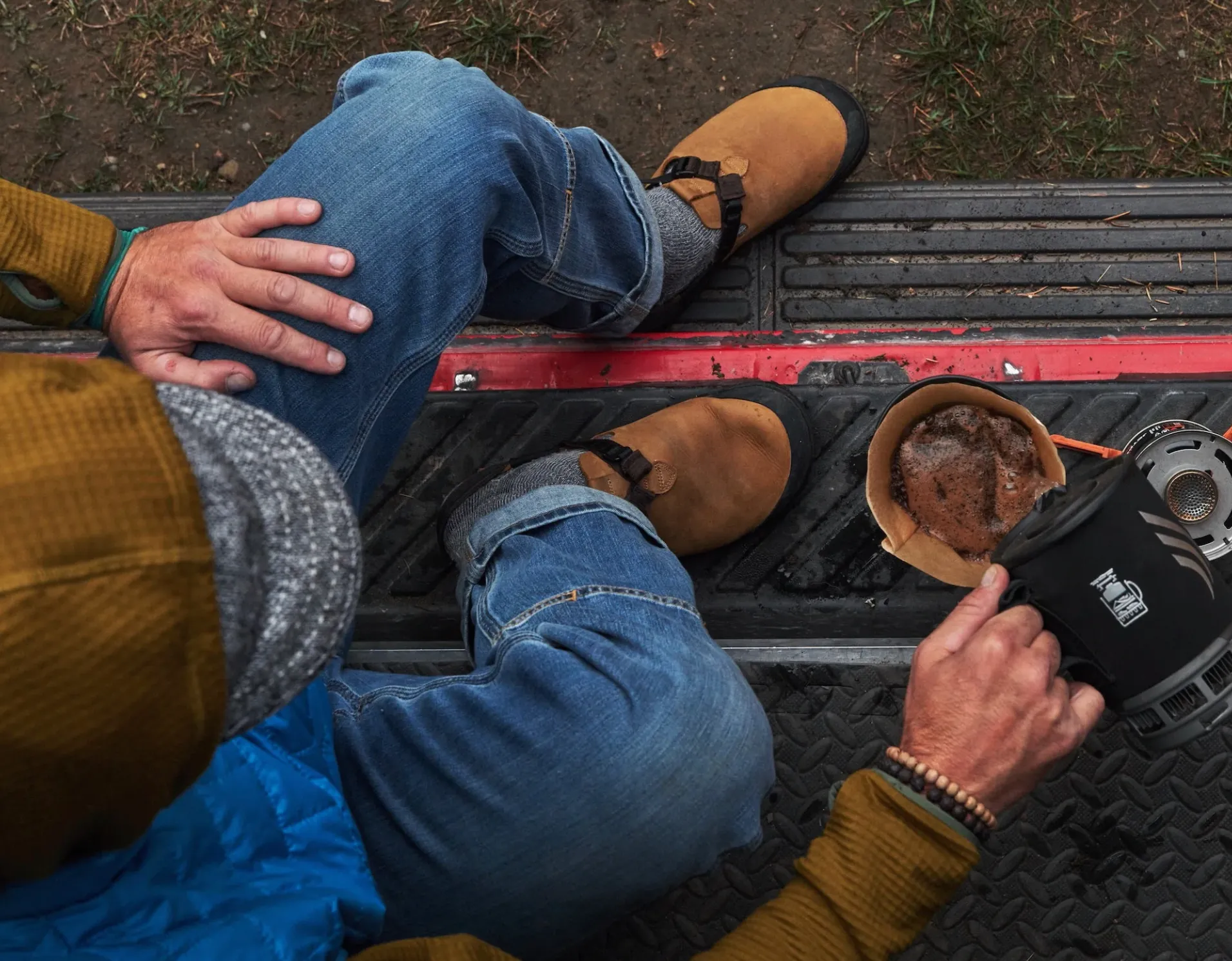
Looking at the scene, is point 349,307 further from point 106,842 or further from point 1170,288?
point 1170,288

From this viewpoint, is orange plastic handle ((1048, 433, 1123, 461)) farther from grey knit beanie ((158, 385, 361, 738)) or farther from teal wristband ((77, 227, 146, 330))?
teal wristband ((77, 227, 146, 330))

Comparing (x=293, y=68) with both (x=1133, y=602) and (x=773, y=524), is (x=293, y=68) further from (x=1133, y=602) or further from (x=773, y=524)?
(x=1133, y=602)

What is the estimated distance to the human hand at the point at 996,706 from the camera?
1109 millimetres

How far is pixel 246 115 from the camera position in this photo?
6.46 feet

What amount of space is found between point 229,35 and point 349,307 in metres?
1.17

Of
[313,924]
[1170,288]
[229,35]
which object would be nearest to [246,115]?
[229,35]

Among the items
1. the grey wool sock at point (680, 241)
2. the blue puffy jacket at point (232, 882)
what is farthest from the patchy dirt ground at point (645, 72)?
the blue puffy jacket at point (232, 882)

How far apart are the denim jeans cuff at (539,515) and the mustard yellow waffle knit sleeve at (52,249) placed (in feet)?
1.94

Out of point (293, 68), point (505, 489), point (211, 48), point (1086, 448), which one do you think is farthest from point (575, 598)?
point (211, 48)

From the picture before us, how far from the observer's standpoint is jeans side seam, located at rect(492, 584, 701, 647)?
4.05ft

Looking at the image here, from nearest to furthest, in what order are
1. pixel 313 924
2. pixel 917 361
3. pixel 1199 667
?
1. pixel 313 924
2. pixel 1199 667
3. pixel 917 361

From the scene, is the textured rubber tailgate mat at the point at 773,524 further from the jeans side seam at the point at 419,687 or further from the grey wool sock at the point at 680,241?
the jeans side seam at the point at 419,687

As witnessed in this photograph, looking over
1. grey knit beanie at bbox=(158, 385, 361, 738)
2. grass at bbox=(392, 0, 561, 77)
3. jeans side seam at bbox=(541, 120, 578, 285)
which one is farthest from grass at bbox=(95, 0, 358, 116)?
grey knit beanie at bbox=(158, 385, 361, 738)

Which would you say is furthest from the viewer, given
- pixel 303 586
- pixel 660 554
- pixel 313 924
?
pixel 660 554
